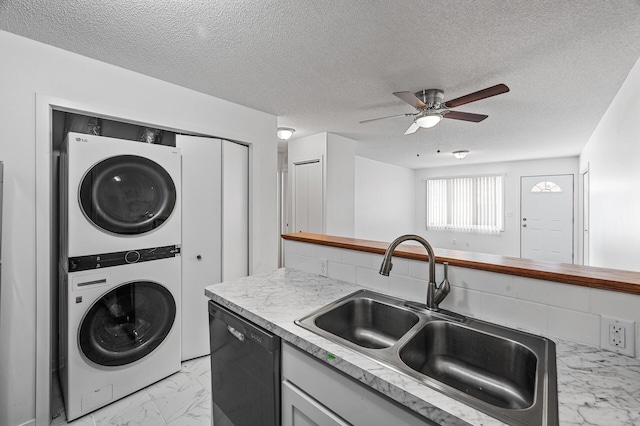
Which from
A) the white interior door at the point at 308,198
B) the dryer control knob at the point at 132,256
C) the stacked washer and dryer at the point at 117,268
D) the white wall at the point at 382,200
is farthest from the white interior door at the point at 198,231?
the white wall at the point at 382,200

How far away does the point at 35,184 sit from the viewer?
1.73 m

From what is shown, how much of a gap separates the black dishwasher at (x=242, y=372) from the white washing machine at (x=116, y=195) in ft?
3.24

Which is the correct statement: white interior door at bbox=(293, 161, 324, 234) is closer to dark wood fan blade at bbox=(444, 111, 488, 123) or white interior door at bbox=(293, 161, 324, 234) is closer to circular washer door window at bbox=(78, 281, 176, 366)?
dark wood fan blade at bbox=(444, 111, 488, 123)

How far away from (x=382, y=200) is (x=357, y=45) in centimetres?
514

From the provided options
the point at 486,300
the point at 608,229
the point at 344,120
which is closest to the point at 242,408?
the point at 486,300

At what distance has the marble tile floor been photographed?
1794 mm

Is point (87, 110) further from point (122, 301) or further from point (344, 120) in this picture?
point (344, 120)

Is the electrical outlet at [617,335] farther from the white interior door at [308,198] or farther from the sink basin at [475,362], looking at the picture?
the white interior door at [308,198]

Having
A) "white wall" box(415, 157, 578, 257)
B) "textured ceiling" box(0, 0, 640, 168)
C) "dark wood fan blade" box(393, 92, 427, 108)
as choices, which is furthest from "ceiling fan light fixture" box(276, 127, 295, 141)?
"white wall" box(415, 157, 578, 257)

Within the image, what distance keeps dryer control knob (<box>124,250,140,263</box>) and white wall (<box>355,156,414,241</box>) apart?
4268 mm

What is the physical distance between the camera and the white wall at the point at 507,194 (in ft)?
19.6

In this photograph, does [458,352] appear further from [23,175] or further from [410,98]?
[23,175]

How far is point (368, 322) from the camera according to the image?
1.41m

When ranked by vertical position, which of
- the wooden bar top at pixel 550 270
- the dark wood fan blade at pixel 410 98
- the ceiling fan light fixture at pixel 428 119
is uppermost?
the dark wood fan blade at pixel 410 98
